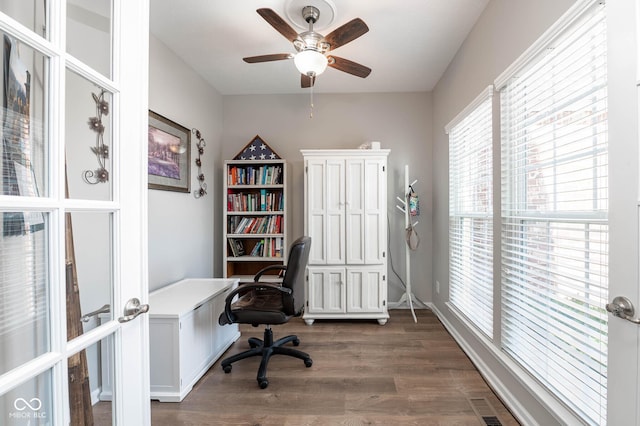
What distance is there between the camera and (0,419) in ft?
2.20

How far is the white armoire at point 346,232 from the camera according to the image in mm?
3248

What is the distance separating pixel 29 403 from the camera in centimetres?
71

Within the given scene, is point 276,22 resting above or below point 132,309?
above

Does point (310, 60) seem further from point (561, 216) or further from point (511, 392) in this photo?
point (511, 392)

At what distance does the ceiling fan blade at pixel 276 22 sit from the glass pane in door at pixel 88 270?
59.3 inches

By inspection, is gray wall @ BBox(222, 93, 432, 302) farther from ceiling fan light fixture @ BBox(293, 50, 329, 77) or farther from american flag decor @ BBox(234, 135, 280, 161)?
ceiling fan light fixture @ BBox(293, 50, 329, 77)

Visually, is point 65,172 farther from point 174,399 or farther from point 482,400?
point 482,400

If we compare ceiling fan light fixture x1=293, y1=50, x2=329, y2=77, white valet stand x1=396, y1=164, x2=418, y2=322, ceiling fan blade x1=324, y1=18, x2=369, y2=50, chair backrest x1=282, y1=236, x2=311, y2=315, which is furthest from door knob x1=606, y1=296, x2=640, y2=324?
white valet stand x1=396, y1=164, x2=418, y2=322

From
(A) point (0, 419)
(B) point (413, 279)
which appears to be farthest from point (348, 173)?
(A) point (0, 419)

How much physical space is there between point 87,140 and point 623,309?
65.6 inches

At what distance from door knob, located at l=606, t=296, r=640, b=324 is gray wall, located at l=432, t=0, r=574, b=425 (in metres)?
0.84

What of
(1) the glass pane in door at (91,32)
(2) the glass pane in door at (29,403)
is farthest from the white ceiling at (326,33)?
(2) the glass pane in door at (29,403)

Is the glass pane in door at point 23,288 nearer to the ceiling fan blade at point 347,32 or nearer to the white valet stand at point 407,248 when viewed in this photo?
the ceiling fan blade at point 347,32

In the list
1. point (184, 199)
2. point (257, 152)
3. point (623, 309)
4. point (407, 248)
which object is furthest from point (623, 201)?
point (257, 152)
